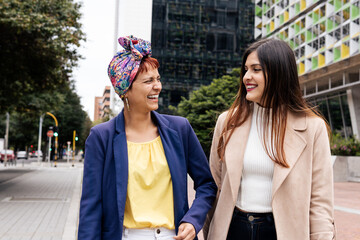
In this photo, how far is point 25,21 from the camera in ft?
42.9

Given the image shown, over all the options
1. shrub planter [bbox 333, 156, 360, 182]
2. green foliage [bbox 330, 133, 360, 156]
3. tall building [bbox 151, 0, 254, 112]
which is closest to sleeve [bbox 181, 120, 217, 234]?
shrub planter [bbox 333, 156, 360, 182]

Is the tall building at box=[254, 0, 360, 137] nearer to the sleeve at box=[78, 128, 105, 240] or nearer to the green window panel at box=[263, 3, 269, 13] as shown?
the green window panel at box=[263, 3, 269, 13]

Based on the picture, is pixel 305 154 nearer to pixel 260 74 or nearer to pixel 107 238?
pixel 260 74

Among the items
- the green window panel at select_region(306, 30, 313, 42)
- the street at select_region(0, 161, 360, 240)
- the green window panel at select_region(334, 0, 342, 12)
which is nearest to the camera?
the street at select_region(0, 161, 360, 240)

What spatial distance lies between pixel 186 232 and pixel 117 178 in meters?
0.49

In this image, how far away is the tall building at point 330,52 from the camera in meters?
27.8

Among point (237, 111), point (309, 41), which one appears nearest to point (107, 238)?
point (237, 111)

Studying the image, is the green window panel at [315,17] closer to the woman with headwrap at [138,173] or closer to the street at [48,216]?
the street at [48,216]

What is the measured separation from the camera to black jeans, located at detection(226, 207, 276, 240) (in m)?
2.44

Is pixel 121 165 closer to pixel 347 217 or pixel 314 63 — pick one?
pixel 347 217

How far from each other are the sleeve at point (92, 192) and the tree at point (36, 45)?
11740mm

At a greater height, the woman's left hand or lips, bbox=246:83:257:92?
lips, bbox=246:83:257:92

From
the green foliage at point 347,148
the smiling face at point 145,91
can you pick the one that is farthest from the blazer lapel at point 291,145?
the green foliage at point 347,148

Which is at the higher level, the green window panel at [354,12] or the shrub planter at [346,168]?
the green window panel at [354,12]
